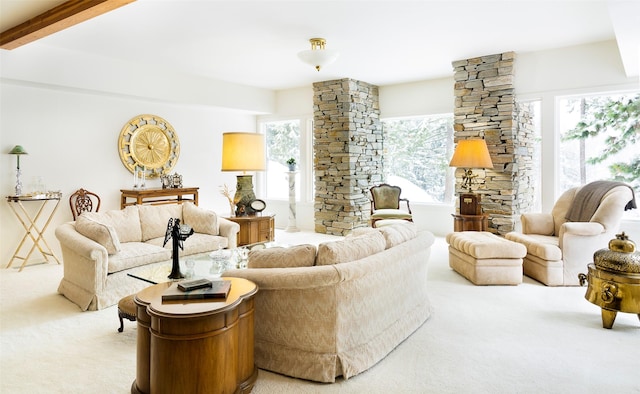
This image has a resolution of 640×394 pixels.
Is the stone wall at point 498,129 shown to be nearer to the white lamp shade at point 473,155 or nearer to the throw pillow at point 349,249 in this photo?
the white lamp shade at point 473,155

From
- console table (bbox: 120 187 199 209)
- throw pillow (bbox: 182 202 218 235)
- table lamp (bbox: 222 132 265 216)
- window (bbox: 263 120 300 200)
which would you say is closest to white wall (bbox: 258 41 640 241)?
window (bbox: 263 120 300 200)

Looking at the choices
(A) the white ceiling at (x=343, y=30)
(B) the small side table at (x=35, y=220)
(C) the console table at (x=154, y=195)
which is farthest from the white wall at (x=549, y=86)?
(B) the small side table at (x=35, y=220)

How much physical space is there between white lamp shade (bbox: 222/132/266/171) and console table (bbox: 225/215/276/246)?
2.27ft

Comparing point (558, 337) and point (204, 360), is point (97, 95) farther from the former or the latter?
point (558, 337)

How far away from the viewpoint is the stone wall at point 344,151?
7.00 m

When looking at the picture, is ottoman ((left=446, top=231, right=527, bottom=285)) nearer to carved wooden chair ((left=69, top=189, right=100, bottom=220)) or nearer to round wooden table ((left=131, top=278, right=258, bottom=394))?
round wooden table ((left=131, top=278, right=258, bottom=394))

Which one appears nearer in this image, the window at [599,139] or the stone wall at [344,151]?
the window at [599,139]

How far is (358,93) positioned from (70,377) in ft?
19.3

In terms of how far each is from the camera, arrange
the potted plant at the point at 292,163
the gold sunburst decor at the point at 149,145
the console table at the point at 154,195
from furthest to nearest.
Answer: the potted plant at the point at 292,163 → the gold sunburst decor at the point at 149,145 → the console table at the point at 154,195

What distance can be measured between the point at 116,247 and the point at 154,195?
2.55 meters

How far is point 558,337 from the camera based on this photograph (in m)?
2.82

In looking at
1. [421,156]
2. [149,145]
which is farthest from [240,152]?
[421,156]

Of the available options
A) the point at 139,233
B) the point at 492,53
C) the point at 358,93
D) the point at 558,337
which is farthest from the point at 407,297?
the point at 358,93

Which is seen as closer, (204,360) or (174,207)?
(204,360)
